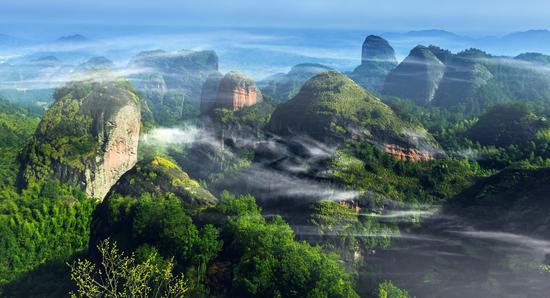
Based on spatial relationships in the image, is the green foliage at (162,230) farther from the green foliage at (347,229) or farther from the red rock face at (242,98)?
the red rock face at (242,98)

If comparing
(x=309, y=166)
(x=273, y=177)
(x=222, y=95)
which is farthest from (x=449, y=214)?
(x=222, y=95)

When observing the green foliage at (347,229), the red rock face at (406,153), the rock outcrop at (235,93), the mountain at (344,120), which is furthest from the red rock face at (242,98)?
the green foliage at (347,229)

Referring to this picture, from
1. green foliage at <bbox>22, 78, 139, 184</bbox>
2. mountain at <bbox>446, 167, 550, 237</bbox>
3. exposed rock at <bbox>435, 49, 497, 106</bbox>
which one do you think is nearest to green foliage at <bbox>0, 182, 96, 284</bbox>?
green foliage at <bbox>22, 78, 139, 184</bbox>

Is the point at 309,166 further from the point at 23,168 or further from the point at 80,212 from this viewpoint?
the point at 23,168

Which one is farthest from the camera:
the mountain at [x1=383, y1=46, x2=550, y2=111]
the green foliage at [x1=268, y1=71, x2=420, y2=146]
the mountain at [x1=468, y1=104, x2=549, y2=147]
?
the mountain at [x1=383, y1=46, x2=550, y2=111]

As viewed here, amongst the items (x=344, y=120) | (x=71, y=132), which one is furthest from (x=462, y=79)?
(x=71, y=132)

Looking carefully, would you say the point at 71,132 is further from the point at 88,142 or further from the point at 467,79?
the point at 467,79

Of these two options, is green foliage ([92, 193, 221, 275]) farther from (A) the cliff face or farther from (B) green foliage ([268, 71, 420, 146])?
(A) the cliff face
